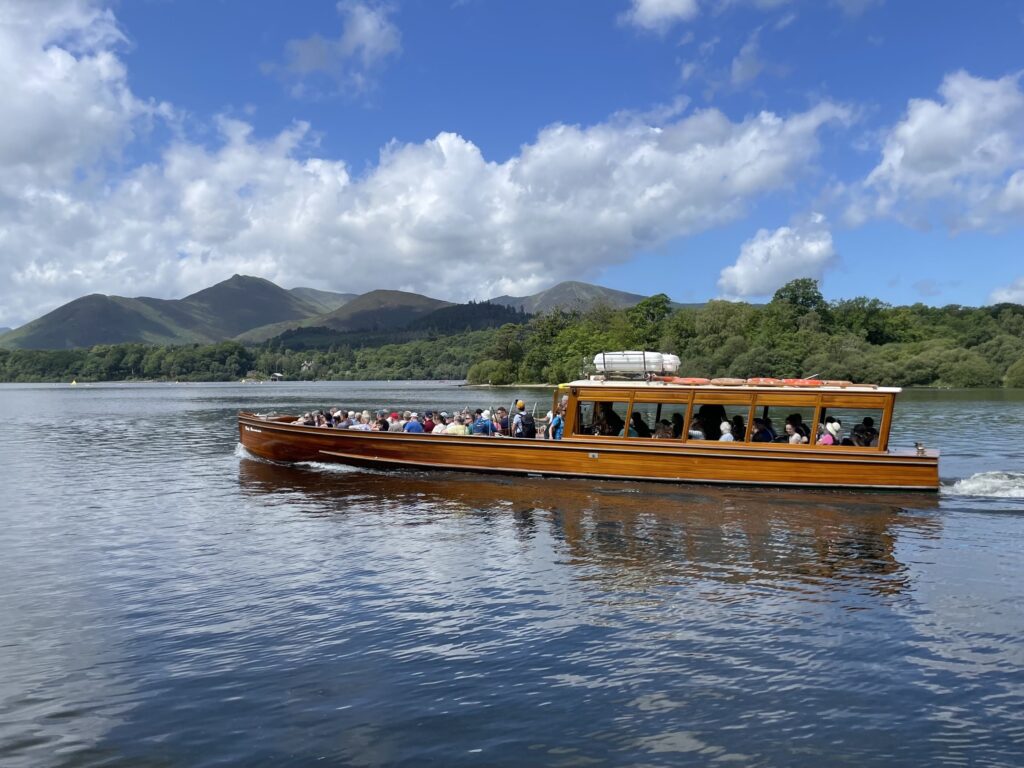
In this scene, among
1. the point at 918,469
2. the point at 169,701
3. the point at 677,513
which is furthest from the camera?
the point at 918,469

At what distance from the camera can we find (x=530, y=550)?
17906mm

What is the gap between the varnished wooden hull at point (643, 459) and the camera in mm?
24062

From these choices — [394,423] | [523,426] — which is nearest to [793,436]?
[523,426]

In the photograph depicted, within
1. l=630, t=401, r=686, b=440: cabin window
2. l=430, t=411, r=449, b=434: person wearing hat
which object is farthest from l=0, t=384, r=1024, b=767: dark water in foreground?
l=430, t=411, r=449, b=434: person wearing hat

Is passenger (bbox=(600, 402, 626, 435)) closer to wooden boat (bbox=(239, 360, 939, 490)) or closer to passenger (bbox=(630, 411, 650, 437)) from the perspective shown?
wooden boat (bbox=(239, 360, 939, 490))

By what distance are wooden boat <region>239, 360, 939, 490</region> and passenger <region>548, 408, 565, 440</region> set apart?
379 mm

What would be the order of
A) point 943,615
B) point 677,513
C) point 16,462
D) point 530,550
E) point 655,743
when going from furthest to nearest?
point 16,462, point 677,513, point 530,550, point 943,615, point 655,743

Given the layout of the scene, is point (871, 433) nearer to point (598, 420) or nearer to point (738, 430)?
point (738, 430)

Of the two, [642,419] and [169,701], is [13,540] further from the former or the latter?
[642,419]

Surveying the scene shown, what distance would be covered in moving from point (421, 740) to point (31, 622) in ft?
25.4

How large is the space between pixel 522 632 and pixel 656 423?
14.8 m

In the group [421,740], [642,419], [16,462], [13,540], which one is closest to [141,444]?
[16,462]

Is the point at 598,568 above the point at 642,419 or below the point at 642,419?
below

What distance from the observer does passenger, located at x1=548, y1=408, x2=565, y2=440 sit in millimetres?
27156
